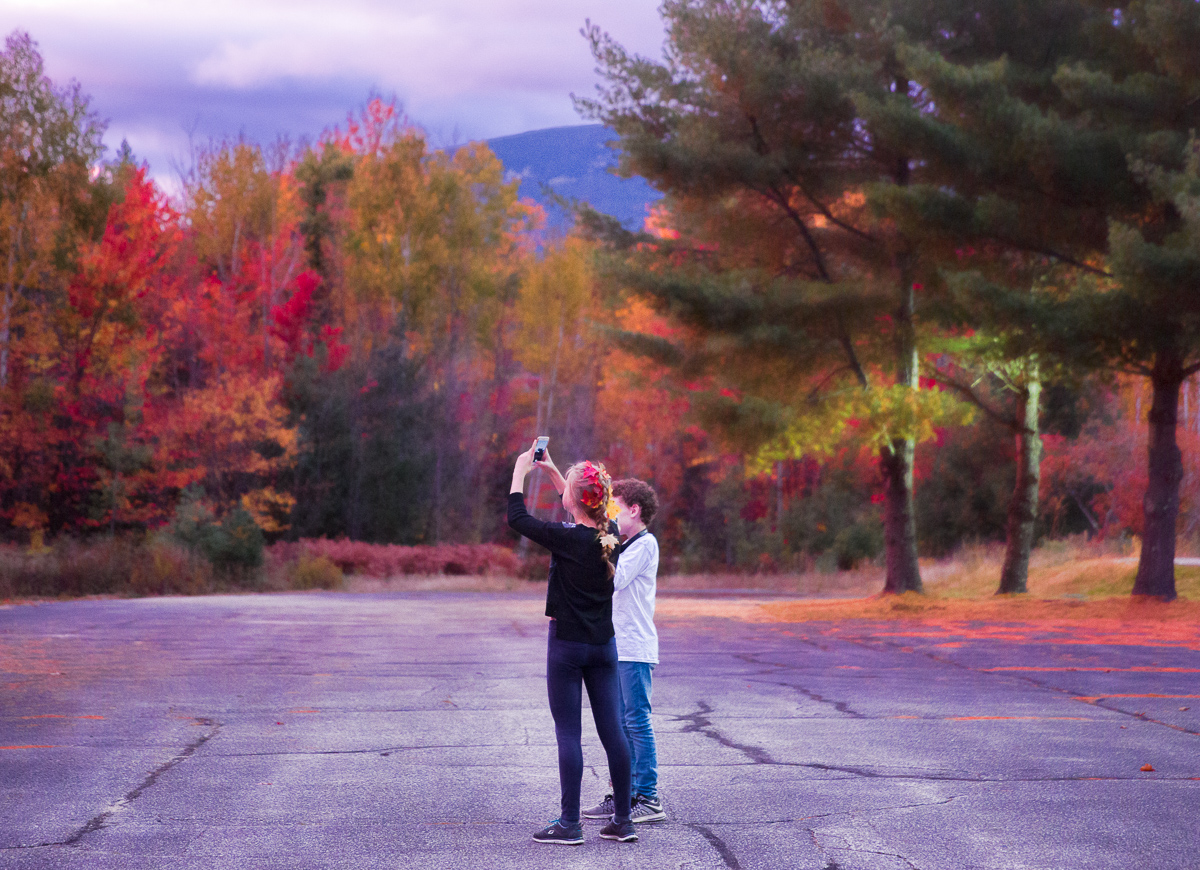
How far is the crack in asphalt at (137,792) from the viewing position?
563 centimetres

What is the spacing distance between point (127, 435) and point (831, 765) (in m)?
32.7

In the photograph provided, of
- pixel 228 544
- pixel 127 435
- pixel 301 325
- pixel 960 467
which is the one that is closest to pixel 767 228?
pixel 228 544

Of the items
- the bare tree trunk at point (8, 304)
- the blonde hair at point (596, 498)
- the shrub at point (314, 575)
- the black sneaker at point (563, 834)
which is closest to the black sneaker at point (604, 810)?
the black sneaker at point (563, 834)

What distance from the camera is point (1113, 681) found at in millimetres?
11930

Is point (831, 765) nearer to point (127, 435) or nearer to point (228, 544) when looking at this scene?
point (228, 544)

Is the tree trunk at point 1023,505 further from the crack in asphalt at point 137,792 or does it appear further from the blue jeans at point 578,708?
the blue jeans at point 578,708

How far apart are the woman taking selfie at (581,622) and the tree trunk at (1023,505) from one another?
22930 millimetres

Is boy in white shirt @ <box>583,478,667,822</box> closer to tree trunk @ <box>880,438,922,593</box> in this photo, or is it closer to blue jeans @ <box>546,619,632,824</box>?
blue jeans @ <box>546,619,632,824</box>

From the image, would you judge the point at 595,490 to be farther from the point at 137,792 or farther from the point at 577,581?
the point at 137,792

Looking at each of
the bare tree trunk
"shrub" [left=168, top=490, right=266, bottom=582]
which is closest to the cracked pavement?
"shrub" [left=168, top=490, right=266, bottom=582]

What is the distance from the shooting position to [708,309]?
963 inches

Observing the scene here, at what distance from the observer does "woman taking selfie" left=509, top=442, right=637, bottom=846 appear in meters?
5.84

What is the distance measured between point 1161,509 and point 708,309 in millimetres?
9329

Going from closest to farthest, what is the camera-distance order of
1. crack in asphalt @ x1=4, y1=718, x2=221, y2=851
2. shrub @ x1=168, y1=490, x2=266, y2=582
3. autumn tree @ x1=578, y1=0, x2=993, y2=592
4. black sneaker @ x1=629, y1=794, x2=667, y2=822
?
crack in asphalt @ x1=4, y1=718, x2=221, y2=851 < black sneaker @ x1=629, y1=794, x2=667, y2=822 < autumn tree @ x1=578, y1=0, x2=993, y2=592 < shrub @ x1=168, y1=490, x2=266, y2=582
